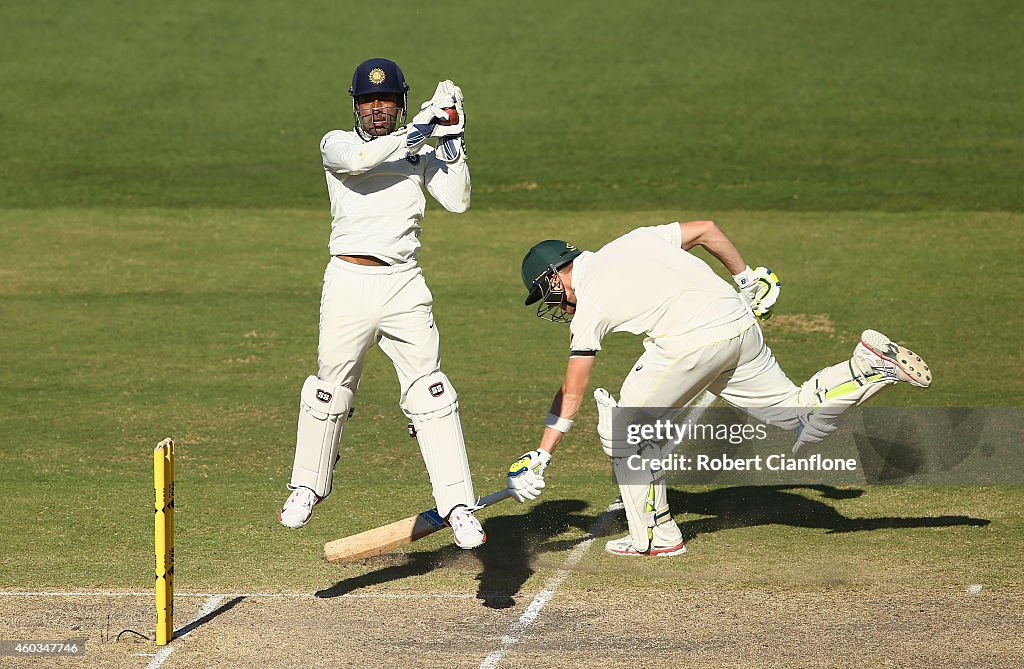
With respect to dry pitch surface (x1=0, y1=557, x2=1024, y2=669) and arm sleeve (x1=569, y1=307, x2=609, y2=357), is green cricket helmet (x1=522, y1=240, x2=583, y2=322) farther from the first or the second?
dry pitch surface (x1=0, y1=557, x2=1024, y2=669)

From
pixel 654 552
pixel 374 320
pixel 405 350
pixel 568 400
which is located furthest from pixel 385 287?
pixel 654 552

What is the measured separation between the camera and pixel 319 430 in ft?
28.8

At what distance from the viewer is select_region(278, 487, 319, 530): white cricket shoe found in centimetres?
857

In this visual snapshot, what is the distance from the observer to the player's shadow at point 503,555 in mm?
8664

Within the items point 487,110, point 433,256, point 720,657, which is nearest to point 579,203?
point 433,256

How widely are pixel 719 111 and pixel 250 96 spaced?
29.7 feet

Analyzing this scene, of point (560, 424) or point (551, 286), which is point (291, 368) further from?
point (560, 424)

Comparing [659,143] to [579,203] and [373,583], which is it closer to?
[579,203]

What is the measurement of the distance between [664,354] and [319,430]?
2.13 meters

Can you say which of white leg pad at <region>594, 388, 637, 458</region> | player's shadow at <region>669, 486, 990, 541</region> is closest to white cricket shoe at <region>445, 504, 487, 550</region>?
white leg pad at <region>594, 388, 637, 458</region>

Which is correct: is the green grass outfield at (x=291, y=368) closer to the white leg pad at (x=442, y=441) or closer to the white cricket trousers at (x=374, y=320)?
the white leg pad at (x=442, y=441)

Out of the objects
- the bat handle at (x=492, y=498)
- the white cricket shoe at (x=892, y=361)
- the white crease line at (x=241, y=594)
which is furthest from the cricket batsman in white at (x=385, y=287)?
the white cricket shoe at (x=892, y=361)

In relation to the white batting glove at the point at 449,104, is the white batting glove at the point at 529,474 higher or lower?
lower

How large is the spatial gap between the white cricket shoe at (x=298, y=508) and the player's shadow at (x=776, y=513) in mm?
2546
